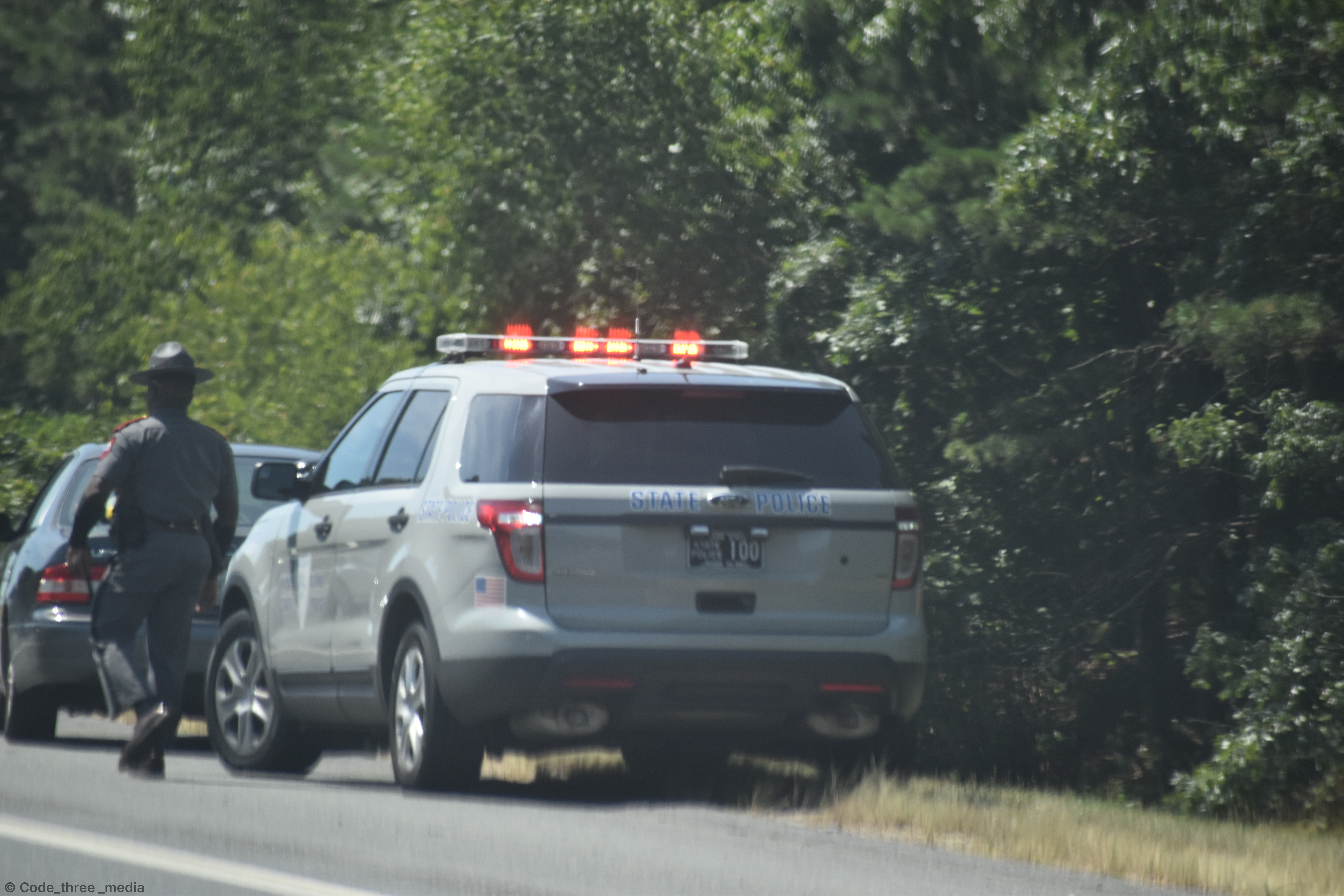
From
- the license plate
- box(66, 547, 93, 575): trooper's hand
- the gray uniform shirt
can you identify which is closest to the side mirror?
the gray uniform shirt

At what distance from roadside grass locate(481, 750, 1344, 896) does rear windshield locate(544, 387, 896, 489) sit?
1.28m

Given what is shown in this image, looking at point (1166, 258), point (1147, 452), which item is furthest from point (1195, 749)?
point (1166, 258)

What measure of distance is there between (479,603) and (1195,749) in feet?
30.5

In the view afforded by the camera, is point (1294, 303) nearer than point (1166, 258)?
Yes

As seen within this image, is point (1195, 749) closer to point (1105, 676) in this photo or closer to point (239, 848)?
point (1105, 676)

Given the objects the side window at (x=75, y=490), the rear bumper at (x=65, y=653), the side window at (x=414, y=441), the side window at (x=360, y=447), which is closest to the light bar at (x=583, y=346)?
the side window at (x=414, y=441)

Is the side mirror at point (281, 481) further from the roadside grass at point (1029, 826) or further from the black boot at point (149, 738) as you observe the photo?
the roadside grass at point (1029, 826)

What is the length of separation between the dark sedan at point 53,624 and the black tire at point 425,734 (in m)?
2.52

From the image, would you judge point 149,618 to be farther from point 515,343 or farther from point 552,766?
point 552,766

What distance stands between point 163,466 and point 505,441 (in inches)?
72.4

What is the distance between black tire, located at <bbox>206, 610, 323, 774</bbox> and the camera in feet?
31.5

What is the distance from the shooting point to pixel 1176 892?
20.8 ft

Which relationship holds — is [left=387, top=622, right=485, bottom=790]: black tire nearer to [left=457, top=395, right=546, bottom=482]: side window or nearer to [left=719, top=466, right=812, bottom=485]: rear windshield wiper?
[left=457, top=395, right=546, bottom=482]: side window

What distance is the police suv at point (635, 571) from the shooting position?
793 cm
